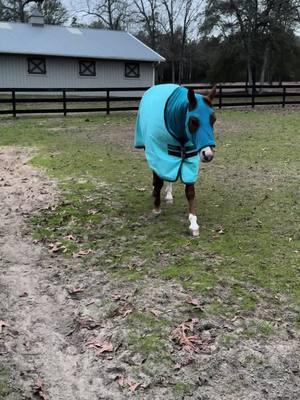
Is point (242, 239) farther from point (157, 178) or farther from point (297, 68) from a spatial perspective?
point (297, 68)

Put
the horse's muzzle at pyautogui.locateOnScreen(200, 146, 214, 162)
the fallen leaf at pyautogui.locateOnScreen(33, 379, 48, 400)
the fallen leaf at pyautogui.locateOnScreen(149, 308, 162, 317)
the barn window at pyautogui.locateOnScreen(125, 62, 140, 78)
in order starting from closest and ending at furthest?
the fallen leaf at pyautogui.locateOnScreen(33, 379, 48, 400), the fallen leaf at pyautogui.locateOnScreen(149, 308, 162, 317), the horse's muzzle at pyautogui.locateOnScreen(200, 146, 214, 162), the barn window at pyautogui.locateOnScreen(125, 62, 140, 78)

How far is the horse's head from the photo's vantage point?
4234 millimetres

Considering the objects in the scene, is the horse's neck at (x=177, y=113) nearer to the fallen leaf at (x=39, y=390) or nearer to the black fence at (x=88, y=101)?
the fallen leaf at (x=39, y=390)

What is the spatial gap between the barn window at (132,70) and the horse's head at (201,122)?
25764 millimetres

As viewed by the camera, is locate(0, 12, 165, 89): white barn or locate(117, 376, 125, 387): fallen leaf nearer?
locate(117, 376, 125, 387): fallen leaf

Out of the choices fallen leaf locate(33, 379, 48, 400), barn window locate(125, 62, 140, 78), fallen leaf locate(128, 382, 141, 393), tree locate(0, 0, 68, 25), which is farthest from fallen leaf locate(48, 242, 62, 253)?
tree locate(0, 0, 68, 25)

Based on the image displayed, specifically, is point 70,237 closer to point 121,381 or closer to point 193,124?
point 193,124

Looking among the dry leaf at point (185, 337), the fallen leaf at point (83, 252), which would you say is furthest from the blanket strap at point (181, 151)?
the dry leaf at point (185, 337)

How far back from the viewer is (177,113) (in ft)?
15.1

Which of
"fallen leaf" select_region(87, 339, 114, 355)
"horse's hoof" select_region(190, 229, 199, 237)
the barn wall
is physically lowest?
"fallen leaf" select_region(87, 339, 114, 355)

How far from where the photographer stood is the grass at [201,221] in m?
3.92

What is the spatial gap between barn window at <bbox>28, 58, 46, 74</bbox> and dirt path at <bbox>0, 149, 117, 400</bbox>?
23.0 meters

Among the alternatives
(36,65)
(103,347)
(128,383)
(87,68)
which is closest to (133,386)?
(128,383)

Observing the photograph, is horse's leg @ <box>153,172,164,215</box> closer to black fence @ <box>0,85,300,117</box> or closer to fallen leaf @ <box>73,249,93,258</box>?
fallen leaf @ <box>73,249,93,258</box>
